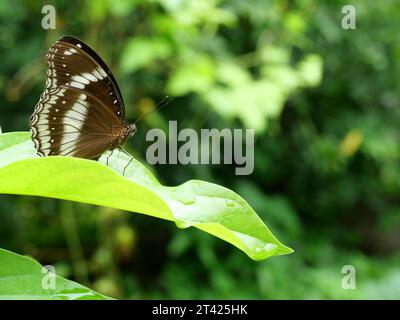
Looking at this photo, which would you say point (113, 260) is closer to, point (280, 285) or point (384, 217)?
point (280, 285)

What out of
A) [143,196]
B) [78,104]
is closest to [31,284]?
[143,196]

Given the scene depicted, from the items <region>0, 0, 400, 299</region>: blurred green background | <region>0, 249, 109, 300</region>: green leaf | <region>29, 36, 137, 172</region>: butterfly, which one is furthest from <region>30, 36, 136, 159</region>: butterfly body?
<region>0, 0, 400, 299</region>: blurred green background

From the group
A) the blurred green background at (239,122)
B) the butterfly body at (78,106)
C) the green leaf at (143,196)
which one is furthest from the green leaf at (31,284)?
the blurred green background at (239,122)

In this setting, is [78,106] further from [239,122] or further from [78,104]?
[239,122]

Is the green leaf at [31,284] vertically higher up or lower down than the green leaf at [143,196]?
lower down

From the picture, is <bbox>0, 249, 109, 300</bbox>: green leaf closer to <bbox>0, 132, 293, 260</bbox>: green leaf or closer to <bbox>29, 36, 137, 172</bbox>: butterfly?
<bbox>0, 132, 293, 260</bbox>: green leaf

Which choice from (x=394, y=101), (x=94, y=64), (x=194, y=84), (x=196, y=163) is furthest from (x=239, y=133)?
(x=94, y=64)

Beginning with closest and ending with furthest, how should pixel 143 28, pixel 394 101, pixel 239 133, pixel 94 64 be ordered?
pixel 94 64
pixel 143 28
pixel 239 133
pixel 394 101

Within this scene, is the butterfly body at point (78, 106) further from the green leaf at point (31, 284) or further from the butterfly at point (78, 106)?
the green leaf at point (31, 284)
